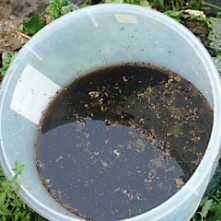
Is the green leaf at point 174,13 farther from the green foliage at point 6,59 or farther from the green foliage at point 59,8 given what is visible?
the green foliage at point 6,59

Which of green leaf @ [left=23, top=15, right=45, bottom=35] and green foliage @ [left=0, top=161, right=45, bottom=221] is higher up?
green leaf @ [left=23, top=15, right=45, bottom=35]

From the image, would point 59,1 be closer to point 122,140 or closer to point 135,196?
point 122,140

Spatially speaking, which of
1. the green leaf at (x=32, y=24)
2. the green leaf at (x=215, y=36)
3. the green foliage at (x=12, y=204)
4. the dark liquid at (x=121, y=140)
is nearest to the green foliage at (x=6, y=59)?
the green leaf at (x=32, y=24)

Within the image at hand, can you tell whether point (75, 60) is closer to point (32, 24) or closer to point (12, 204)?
point (32, 24)

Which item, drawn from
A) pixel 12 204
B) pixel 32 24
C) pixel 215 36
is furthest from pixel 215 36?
pixel 12 204

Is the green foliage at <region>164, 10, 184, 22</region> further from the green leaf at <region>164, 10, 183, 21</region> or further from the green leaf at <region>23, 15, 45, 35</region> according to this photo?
the green leaf at <region>23, 15, 45, 35</region>

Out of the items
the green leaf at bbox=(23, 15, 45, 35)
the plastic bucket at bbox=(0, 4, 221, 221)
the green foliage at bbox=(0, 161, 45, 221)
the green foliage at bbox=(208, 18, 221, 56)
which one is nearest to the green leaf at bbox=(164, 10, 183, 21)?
the green foliage at bbox=(208, 18, 221, 56)
